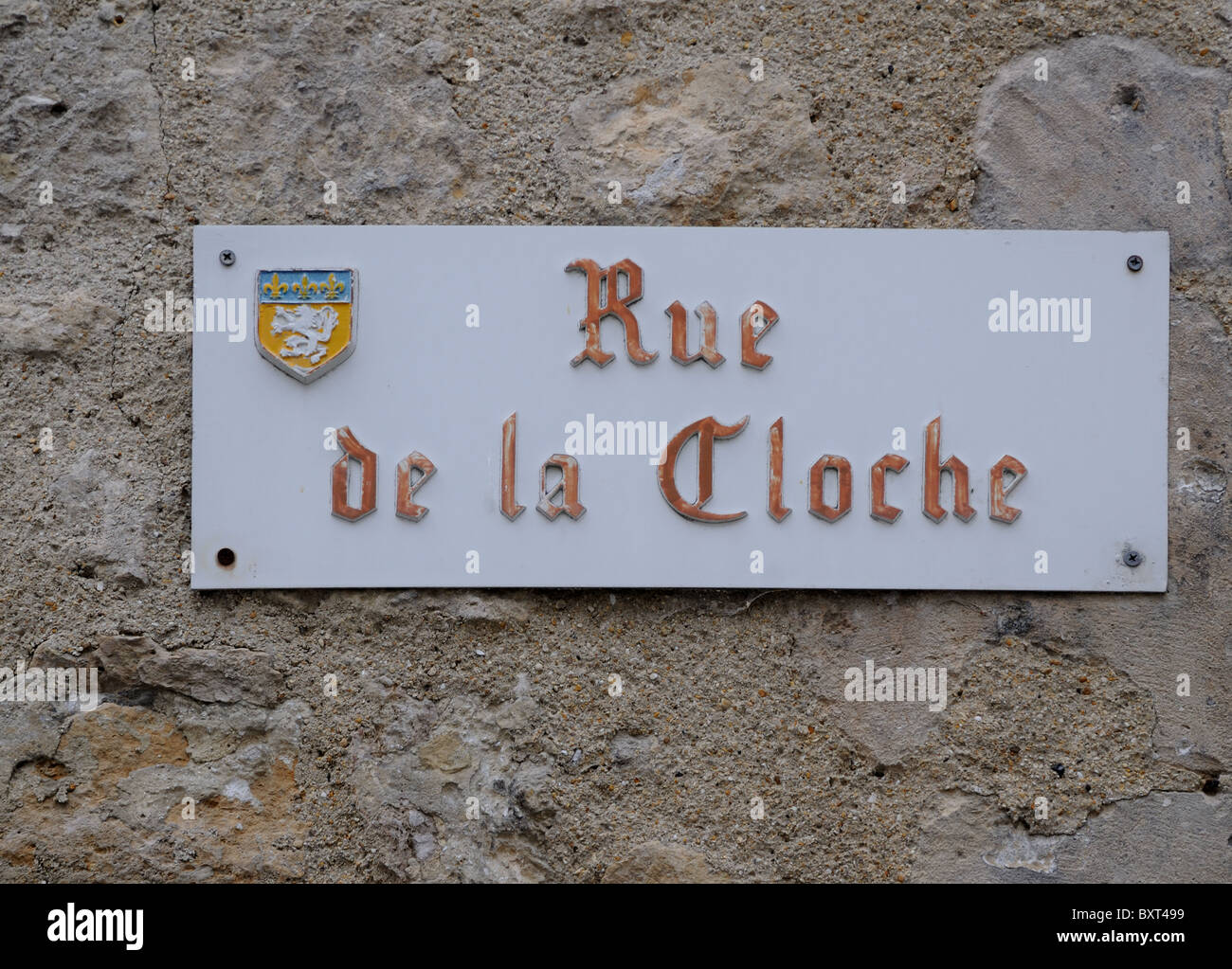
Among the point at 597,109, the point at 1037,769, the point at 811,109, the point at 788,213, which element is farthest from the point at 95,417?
the point at 1037,769

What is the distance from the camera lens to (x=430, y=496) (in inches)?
81.4

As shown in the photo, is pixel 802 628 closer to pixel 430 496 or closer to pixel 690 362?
pixel 690 362

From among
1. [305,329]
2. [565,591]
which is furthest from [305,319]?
[565,591]

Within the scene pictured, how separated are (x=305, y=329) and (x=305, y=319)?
2cm

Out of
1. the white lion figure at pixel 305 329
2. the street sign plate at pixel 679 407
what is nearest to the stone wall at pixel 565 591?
the street sign plate at pixel 679 407

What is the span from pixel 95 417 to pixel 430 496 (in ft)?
2.57

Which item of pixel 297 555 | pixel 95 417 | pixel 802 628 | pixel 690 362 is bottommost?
pixel 802 628

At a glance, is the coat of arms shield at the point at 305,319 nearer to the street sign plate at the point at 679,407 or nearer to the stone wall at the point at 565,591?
the street sign plate at the point at 679,407

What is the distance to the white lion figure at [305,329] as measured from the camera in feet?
6.75

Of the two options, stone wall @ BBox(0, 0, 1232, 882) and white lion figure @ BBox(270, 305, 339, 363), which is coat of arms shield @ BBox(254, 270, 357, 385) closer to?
white lion figure @ BBox(270, 305, 339, 363)

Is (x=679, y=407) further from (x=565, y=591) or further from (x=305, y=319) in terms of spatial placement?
(x=305, y=319)

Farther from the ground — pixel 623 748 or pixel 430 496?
pixel 430 496

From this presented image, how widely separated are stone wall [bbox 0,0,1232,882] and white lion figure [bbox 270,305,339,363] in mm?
234

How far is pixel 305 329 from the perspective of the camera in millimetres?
2064
